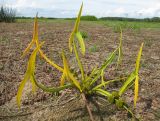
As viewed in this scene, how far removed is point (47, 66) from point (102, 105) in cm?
77

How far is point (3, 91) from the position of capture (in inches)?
74.2

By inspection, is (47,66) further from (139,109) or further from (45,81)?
(139,109)

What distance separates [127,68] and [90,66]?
0.87ft

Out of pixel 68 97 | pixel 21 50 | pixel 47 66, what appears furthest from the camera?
pixel 21 50

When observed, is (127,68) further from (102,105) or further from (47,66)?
(102,105)

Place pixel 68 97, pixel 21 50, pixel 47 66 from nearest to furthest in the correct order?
pixel 68 97 → pixel 47 66 → pixel 21 50

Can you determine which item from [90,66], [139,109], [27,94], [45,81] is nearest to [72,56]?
[90,66]

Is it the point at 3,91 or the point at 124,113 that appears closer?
the point at 124,113

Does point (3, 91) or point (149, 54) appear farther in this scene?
point (149, 54)

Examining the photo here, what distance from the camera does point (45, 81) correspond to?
80.0 inches

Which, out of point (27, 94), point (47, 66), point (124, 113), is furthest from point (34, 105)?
point (47, 66)

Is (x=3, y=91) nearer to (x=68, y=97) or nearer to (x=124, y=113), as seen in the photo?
(x=68, y=97)

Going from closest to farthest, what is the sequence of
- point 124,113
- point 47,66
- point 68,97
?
point 124,113 < point 68,97 < point 47,66

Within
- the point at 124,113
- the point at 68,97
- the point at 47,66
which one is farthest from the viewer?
the point at 47,66
